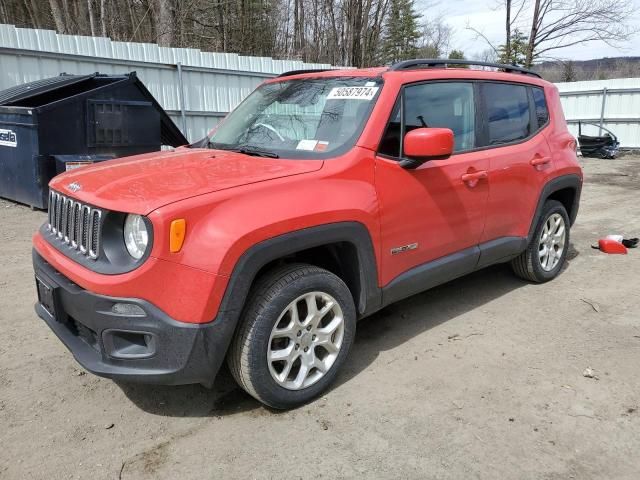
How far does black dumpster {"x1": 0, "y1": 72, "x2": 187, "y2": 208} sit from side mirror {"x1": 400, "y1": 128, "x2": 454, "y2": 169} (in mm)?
5387

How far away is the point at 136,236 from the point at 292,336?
0.94m

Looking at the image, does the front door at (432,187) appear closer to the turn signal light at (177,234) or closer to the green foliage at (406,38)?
the turn signal light at (177,234)

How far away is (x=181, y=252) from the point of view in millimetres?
2346

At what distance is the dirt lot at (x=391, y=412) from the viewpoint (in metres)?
2.44

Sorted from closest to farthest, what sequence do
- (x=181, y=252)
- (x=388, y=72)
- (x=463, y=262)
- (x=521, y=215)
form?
(x=181, y=252), (x=388, y=72), (x=463, y=262), (x=521, y=215)

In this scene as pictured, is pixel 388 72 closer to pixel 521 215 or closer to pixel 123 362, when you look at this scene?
pixel 521 215

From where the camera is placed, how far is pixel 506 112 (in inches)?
165

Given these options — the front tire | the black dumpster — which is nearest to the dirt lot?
the front tire

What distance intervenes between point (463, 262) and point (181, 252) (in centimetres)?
218

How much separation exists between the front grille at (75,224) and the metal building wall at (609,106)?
19.0 metres

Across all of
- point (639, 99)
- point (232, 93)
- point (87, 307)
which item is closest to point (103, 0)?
point (232, 93)

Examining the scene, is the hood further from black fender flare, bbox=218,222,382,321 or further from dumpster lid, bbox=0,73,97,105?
dumpster lid, bbox=0,73,97,105

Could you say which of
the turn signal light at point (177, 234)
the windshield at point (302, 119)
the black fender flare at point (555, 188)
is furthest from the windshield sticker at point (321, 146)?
the black fender flare at point (555, 188)

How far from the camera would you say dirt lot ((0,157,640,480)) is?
95.9 inches
